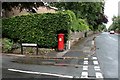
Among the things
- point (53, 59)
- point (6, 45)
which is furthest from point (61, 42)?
point (53, 59)

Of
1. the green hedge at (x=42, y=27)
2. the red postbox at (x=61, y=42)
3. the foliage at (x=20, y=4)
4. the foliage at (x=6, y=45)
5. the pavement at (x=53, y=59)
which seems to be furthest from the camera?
the foliage at (x=20, y=4)

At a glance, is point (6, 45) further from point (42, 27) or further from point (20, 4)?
point (20, 4)

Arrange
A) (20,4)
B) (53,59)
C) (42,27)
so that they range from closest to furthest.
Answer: (53,59)
(42,27)
(20,4)

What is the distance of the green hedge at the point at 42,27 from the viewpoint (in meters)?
21.4

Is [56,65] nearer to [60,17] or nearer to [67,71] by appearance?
[67,71]

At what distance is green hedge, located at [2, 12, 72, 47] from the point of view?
21.4m

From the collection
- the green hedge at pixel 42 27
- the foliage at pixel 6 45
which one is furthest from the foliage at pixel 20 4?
the foliage at pixel 6 45

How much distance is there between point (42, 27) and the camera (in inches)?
845

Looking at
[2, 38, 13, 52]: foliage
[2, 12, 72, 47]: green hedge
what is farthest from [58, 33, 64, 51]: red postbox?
[2, 38, 13, 52]: foliage

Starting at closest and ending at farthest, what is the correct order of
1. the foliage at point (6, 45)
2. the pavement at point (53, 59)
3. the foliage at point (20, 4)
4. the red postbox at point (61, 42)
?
the pavement at point (53, 59), the foliage at point (6, 45), the red postbox at point (61, 42), the foliage at point (20, 4)

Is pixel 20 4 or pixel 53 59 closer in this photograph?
pixel 53 59

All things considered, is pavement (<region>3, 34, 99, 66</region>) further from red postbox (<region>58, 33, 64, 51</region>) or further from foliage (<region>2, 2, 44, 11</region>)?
foliage (<region>2, 2, 44, 11</region>)

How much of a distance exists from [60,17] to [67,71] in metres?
9.57

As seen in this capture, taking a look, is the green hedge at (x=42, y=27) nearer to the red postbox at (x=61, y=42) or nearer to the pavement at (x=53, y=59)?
the red postbox at (x=61, y=42)
